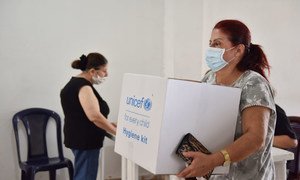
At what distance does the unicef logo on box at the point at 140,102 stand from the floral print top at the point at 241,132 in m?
0.32

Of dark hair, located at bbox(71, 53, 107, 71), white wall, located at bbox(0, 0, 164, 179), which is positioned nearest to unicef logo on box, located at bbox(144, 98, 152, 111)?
dark hair, located at bbox(71, 53, 107, 71)

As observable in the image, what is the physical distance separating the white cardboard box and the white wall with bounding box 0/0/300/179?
2271mm

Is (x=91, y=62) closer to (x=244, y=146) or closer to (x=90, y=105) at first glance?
(x=90, y=105)

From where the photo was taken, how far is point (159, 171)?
109cm

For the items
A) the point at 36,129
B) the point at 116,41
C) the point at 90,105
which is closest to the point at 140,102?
the point at 90,105

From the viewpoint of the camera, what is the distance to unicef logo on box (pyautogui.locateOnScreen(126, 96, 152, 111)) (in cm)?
114

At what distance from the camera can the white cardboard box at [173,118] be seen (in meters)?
1.07

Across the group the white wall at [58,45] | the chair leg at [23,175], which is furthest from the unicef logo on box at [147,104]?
the white wall at [58,45]

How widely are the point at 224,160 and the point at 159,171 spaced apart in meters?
0.20

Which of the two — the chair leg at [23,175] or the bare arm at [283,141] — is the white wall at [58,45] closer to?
the chair leg at [23,175]

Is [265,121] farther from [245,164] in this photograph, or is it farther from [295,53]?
[295,53]

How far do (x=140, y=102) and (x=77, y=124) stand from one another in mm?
1422

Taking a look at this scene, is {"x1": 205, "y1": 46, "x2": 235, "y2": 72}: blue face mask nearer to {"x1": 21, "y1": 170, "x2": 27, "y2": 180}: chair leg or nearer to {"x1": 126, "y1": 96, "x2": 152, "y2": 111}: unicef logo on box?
{"x1": 126, "y1": 96, "x2": 152, "y2": 111}: unicef logo on box

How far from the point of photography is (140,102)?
1.21 m
